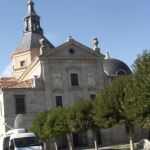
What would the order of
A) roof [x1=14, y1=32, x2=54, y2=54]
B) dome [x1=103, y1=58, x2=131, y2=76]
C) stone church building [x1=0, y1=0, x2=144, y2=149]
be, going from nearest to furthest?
stone church building [x1=0, y1=0, x2=144, y2=149] → dome [x1=103, y1=58, x2=131, y2=76] → roof [x1=14, y1=32, x2=54, y2=54]

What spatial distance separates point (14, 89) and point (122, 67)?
57.0ft

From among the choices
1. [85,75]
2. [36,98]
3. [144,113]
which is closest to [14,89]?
[36,98]

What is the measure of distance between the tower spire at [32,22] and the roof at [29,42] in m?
0.71

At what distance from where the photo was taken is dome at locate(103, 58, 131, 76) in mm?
58062

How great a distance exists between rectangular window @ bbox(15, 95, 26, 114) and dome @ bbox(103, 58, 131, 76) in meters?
13.9

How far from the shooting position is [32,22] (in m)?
67.8

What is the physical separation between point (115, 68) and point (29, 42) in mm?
14780

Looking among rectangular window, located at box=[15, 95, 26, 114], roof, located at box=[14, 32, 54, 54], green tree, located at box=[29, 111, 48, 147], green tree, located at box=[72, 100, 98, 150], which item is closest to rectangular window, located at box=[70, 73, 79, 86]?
rectangular window, located at box=[15, 95, 26, 114]

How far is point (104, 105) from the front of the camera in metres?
29.8

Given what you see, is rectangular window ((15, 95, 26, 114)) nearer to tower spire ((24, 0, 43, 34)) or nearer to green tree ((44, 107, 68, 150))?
green tree ((44, 107, 68, 150))

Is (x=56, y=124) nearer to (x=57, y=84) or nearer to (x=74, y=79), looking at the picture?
(x=57, y=84)

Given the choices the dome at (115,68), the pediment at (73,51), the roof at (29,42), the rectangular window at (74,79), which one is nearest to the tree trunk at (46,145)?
the rectangular window at (74,79)

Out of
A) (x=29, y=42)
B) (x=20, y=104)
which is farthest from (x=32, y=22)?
(x=20, y=104)

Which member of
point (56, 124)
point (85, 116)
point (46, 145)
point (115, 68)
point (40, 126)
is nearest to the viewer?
point (85, 116)
